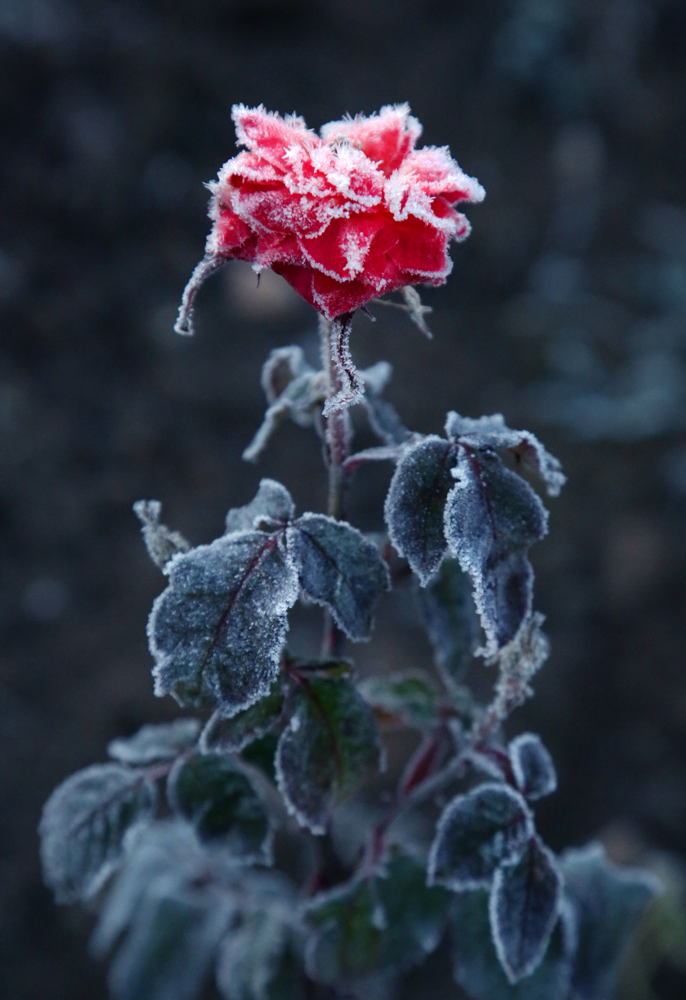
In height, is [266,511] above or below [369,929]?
above

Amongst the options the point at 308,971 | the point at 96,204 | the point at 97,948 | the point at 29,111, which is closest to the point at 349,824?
the point at 97,948

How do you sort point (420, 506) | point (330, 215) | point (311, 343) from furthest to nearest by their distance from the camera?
point (311, 343), point (420, 506), point (330, 215)

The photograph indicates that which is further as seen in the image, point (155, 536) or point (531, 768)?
point (531, 768)

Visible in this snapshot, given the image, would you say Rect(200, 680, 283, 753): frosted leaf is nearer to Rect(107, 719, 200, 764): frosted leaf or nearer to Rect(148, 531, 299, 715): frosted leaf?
Rect(148, 531, 299, 715): frosted leaf

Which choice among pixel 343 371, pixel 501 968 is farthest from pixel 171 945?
pixel 343 371

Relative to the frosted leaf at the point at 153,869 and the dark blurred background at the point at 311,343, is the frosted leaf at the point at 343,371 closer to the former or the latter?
the frosted leaf at the point at 153,869

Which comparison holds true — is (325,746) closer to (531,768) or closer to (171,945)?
(531,768)

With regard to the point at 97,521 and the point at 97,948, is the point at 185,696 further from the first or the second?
the point at 97,521
